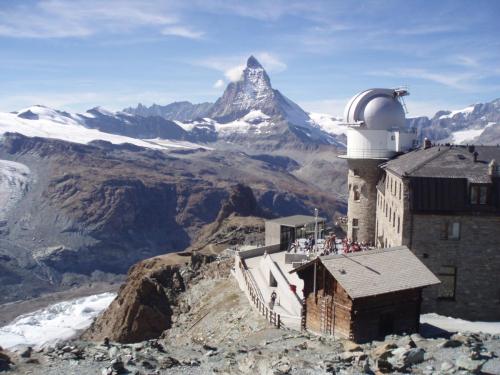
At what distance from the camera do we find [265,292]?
37719mm

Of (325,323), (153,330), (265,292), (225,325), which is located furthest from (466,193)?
(153,330)

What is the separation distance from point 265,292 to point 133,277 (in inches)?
1387

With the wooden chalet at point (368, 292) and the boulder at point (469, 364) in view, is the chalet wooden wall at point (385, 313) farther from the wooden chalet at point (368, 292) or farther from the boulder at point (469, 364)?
the boulder at point (469, 364)

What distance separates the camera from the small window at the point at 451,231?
103 ft

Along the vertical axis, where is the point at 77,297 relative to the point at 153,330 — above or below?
below

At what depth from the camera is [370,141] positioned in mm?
43750

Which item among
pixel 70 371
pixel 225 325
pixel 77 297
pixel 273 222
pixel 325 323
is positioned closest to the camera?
pixel 70 371

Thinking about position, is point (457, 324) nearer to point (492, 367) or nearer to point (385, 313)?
point (385, 313)

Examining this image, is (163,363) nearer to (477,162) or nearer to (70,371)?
(70,371)

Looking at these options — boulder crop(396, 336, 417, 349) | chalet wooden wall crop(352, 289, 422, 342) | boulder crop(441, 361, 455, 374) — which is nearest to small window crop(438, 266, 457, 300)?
chalet wooden wall crop(352, 289, 422, 342)

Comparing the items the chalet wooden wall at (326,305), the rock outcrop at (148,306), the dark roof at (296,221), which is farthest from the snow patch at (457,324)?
the rock outcrop at (148,306)

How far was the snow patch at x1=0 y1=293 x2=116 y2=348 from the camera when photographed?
8556 centimetres

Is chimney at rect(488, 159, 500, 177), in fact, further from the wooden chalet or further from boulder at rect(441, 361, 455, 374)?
boulder at rect(441, 361, 455, 374)

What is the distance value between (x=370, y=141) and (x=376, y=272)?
20.3 metres
